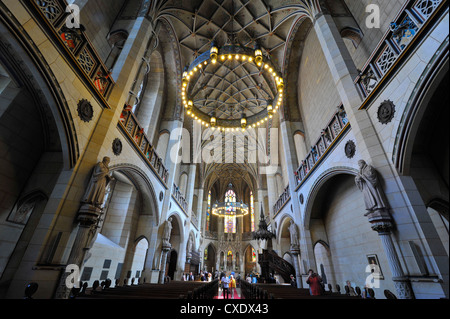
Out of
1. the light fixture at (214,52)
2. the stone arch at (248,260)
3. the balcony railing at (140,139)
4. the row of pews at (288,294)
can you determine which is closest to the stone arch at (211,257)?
the stone arch at (248,260)

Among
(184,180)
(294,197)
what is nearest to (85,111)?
(294,197)

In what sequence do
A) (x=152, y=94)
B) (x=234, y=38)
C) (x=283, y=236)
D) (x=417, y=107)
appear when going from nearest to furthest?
(x=417, y=107) < (x=152, y=94) < (x=234, y=38) < (x=283, y=236)

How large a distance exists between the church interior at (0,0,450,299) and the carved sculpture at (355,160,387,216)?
0.04 metres

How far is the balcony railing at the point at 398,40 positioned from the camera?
3.83 meters

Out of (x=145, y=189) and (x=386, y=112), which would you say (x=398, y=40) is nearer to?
(x=386, y=112)

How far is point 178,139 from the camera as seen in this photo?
43.9 feet

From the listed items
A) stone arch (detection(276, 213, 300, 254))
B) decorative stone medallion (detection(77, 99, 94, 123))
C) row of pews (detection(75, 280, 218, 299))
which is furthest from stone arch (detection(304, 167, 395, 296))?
decorative stone medallion (detection(77, 99, 94, 123))

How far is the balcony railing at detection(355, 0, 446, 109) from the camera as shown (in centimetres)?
383

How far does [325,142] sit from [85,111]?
8222mm

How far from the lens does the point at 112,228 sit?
31.3ft

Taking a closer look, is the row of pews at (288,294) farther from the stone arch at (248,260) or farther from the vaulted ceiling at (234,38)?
the stone arch at (248,260)

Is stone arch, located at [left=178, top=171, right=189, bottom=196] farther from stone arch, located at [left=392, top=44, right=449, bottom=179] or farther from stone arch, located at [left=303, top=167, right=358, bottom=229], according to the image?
stone arch, located at [left=392, top=44, right=449, bottom=179]

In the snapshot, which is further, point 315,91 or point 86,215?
point 315,91
